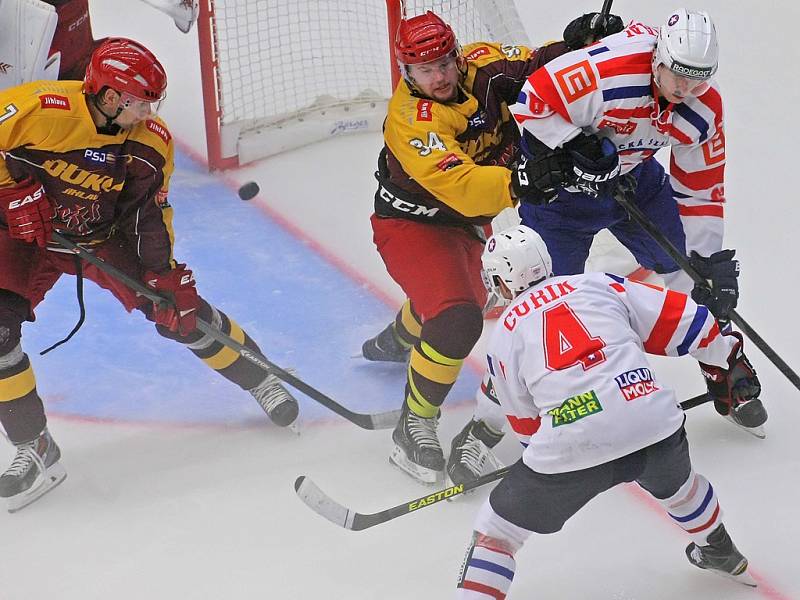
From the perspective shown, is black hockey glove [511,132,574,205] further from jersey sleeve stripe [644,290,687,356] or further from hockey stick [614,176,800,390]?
jersey sleeve stripe [644,290,687,356]

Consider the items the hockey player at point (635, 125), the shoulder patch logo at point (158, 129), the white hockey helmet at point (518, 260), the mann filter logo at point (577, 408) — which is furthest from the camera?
the shoulder patch logo at point (158, 129)

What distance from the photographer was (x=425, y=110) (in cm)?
305

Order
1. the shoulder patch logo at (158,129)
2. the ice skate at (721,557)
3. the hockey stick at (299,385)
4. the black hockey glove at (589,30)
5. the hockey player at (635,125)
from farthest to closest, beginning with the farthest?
1. the hockey stick at (299,385)
2. the black hockey glove at (589,30)
3. the shoulder patch logo at (158,129)
4. the hockey player at (635,125)
5. the ice skate at (721,557)

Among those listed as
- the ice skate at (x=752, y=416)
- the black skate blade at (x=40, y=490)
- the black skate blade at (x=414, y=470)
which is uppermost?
the ice skate at (x=752, y=416)

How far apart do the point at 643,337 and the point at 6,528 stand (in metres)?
1.73

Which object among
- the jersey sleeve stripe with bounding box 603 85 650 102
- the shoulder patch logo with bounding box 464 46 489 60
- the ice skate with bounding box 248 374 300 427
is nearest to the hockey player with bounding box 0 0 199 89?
the ice skate with bounding box 248 374 300 427

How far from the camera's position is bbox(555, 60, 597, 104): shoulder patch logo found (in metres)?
2.90

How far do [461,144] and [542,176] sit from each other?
35 cm

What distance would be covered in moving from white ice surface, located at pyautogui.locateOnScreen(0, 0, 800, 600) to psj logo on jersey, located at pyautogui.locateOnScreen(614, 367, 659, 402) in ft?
2.09

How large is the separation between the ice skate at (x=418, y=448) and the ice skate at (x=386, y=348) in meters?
0.46

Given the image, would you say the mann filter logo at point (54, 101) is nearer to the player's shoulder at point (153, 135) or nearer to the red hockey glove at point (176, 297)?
the player's shoulder at point (153, 135)

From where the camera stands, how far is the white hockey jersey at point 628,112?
2900 millimetres

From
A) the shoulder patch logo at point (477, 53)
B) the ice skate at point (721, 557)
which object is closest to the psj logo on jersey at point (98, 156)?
the shoulder patch logo at point (477, 53)

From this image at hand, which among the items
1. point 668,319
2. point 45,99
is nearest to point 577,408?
point 668,319
